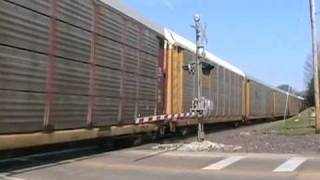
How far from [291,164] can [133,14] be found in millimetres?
6310

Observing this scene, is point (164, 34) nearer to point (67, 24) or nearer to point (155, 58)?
point (155, 58)

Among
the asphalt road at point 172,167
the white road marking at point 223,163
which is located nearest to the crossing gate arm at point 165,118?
the asphalt road at point 172,167

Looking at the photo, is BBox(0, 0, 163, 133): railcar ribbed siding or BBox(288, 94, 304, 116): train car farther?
BBox(288, 94, 304, 116): train car

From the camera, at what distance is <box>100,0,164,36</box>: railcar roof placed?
16.7m

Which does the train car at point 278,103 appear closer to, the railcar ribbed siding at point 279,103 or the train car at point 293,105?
the railcar ribbed siding at point 279,103

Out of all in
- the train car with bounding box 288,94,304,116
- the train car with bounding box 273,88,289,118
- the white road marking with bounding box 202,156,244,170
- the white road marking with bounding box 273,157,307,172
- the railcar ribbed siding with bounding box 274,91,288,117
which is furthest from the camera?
the train car with bounding box 288,94,304,116

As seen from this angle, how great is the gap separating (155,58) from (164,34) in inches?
66.4

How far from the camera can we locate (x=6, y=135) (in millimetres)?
11531

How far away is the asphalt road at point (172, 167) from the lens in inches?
502

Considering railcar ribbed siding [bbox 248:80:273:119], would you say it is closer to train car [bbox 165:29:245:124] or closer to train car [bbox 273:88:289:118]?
train car [bbox 273:88:289:118]

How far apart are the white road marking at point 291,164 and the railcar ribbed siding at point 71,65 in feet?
14.5

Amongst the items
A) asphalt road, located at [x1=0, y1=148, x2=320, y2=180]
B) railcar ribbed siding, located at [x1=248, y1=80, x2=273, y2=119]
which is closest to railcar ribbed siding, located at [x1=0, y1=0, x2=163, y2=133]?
asphalt road, located at [x1=0, y1=148, x2=320, y2=180]

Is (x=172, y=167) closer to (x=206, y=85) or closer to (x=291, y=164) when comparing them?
(x=291, y=164)

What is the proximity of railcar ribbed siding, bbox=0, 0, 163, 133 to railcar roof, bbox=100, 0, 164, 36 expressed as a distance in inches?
6.4
